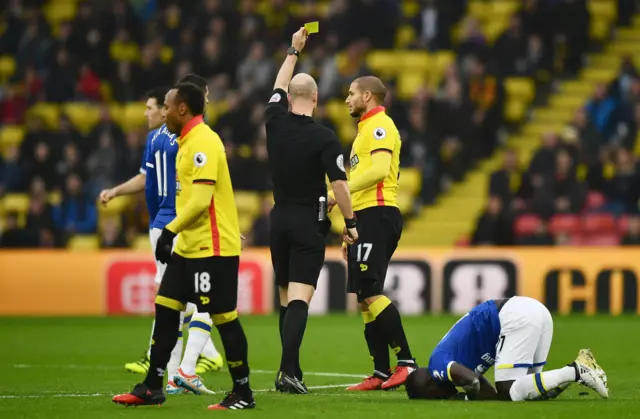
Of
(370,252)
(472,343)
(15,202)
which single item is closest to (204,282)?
(472,343)

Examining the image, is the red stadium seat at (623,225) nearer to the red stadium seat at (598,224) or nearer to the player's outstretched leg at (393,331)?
the red stadium seat at (598,224)

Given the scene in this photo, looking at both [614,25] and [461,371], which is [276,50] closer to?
[614,25]

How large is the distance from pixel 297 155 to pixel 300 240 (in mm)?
673

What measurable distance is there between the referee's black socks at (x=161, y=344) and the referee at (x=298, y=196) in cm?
140

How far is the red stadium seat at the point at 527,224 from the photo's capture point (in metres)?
21.5

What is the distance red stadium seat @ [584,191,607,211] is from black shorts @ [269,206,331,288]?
12.5 m

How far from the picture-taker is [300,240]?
10383 millimetres

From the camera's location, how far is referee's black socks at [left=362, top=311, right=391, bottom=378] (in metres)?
11.0

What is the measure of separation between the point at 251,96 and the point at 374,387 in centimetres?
1440

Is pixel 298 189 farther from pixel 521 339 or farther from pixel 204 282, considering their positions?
pixel 521 339

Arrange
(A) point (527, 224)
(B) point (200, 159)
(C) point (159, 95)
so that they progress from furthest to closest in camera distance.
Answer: (A) point (527, 224), (C) point (159, 95), (B) point (200, 159)

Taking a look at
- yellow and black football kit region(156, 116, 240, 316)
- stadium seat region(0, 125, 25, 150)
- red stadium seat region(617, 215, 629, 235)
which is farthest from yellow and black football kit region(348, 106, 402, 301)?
stadium seat region(0, 125, 25, 150)

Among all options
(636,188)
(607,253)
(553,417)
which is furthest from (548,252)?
(553,417)

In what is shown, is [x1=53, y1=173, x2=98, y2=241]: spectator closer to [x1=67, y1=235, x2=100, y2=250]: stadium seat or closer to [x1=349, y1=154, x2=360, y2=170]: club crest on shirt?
[x1=67, y1=235, x2=100, y2=250]: stadium seat
